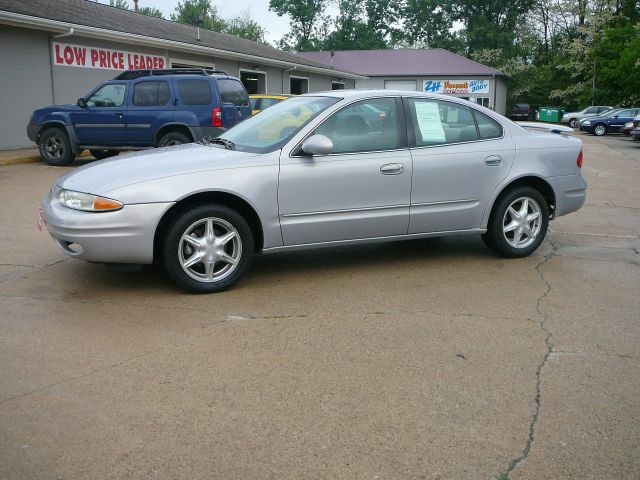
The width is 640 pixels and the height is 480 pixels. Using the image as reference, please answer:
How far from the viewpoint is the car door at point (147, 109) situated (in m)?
13.9

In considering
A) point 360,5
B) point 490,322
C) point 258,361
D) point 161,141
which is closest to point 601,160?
point 161,141

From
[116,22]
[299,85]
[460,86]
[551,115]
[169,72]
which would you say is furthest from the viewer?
[460,86]

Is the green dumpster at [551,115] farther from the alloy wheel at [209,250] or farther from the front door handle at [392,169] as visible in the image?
the alloy wheel at [209,250]

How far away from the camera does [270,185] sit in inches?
219

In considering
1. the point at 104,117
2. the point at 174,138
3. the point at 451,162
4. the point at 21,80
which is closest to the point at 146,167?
the point at 451,162

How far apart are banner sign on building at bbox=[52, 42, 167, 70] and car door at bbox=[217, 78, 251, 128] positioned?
22.0 ft

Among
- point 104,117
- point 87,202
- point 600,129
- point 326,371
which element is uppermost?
point 104,117

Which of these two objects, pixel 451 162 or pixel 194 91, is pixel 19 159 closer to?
pixel 194 91

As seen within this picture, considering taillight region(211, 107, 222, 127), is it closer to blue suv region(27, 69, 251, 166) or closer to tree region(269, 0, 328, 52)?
blue suv region(27, 69, 251, 166)

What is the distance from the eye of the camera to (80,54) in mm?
19141

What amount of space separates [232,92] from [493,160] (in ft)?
29.0

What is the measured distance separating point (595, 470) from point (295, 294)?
9.76ft

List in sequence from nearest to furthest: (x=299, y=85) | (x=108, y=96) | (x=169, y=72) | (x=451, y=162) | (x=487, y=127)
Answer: (x=451, y=162)
(x=487, y=127)
(x=108, y=96)
(x=169, y=72)
(x=299, y=85)

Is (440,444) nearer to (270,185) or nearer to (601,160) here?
(270,185)
